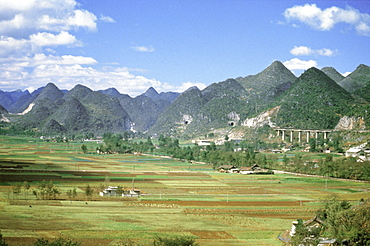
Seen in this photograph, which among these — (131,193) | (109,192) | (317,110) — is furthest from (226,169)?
(317,110)

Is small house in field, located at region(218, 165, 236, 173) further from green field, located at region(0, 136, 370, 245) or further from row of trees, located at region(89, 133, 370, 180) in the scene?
green field, located at region(0, 136, 370, 245)

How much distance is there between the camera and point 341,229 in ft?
119

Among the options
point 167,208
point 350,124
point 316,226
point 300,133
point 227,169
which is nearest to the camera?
point 316,226

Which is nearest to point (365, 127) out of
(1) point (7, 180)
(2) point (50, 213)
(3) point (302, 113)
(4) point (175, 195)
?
(3) point (302, 113)

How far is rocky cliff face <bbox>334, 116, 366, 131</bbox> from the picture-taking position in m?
145

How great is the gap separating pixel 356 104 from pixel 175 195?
438ft

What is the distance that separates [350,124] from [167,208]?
116 meters

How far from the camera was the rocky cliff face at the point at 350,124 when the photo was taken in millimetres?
145413

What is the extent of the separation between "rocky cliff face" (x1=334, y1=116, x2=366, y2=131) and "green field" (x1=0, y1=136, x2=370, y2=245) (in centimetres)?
6493

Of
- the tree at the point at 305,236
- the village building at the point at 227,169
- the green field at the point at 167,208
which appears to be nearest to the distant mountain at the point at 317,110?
the village building at the point at 227,169

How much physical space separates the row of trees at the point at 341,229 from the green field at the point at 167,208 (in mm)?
2976

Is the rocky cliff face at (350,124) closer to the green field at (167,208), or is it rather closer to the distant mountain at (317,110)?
the distant mountain at (317,110)

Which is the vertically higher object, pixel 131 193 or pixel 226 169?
pixel 226 169

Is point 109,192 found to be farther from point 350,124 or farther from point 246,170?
point 350,124
